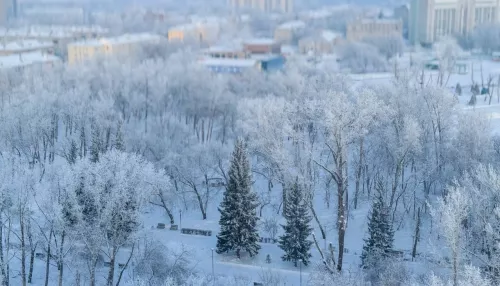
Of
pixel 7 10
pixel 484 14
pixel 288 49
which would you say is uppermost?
pixel 7 10

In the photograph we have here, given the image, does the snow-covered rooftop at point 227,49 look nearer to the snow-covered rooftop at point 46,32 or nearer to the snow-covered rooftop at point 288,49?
the snow-covered rooftop at point 288,49

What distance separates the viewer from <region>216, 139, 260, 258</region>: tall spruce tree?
23.5m

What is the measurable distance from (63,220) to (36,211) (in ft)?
9.08

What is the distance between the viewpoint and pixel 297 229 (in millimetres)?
23047

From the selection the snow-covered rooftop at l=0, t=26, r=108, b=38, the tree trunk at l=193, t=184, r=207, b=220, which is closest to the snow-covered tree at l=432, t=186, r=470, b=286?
the tree trunk at l=193, t=184, r=207, b=220

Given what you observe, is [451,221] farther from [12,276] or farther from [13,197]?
[12,276]

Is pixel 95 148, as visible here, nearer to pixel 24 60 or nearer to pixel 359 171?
pixel 359 171

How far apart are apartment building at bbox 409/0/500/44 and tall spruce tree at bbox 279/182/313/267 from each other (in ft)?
198

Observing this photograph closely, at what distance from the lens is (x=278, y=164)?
973 inches

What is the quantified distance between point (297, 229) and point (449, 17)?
Answer: 63.6m

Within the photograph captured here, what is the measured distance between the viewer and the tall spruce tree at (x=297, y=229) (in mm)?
23000

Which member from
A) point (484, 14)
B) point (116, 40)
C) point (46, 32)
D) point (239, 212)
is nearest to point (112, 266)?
point (239, 212)

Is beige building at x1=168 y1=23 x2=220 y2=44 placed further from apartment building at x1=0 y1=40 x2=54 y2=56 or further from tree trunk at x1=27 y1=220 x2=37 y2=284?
tree trunk at x1=27 y1=220 x2=37 y2=284

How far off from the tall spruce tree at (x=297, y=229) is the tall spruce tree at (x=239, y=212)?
126cm
